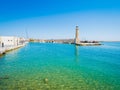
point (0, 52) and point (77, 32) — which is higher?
point (77, 32)

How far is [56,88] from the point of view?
12.9m

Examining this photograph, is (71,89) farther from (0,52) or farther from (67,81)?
(0,52)

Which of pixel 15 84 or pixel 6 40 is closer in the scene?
pixel 15 84

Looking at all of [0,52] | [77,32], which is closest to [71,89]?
[0,52]

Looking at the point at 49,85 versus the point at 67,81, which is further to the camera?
the point at 67,81

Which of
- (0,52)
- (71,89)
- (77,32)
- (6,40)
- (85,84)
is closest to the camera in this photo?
(71,89)

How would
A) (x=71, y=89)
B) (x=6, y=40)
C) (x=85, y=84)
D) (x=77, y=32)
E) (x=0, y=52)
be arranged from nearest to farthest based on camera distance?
1. (x=71, y=89)
2. (x=85, y=84)
3. (x=0, y=52)
4. (x=6, y=40)
5. (x=77, y=32)

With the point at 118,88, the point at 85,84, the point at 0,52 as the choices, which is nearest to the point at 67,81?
the point at 85,84

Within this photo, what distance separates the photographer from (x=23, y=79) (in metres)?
15.1

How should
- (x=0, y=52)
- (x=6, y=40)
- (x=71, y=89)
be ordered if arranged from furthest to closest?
(x=6, y=40), (x=0, y=52), (x=71, y=89)

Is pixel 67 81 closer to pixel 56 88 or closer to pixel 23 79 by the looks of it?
pixel 56 88

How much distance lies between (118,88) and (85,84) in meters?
2.68

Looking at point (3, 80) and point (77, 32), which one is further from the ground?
point (77, 32)

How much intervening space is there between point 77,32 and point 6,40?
58.6m
